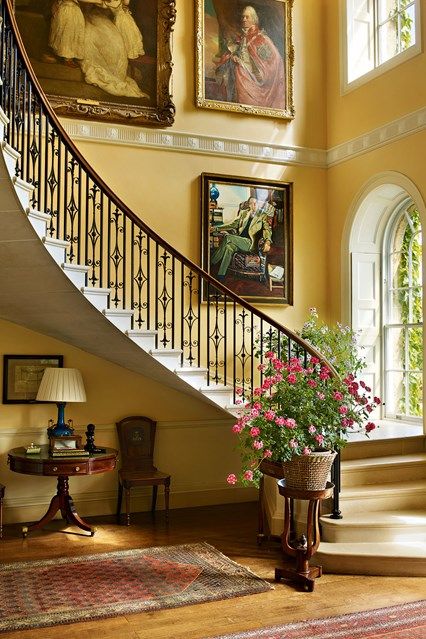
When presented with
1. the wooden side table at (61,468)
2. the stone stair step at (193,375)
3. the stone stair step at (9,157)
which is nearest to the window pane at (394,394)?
the stone stair step at (193,375)

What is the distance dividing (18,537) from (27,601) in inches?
64.1

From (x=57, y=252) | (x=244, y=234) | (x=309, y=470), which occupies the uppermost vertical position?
(x=244, y=234)

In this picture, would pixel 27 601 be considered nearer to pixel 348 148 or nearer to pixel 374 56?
pixel 348 148

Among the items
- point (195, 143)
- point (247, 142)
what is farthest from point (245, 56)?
point (195, 143)

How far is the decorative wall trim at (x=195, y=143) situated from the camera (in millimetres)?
7219

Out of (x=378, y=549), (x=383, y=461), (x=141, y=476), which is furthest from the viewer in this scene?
(x=141, y=476)

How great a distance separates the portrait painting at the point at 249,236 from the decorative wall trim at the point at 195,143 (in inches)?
12.1

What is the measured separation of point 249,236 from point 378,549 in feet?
12.7

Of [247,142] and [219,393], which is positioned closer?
[219,393]

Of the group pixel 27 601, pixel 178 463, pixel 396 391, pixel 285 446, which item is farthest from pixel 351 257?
pixel 27 601

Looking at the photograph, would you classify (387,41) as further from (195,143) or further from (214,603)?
(214,603)

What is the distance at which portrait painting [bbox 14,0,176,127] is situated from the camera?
7.11 m

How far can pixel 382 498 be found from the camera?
5.75 metres

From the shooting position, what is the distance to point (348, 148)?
791 cm
